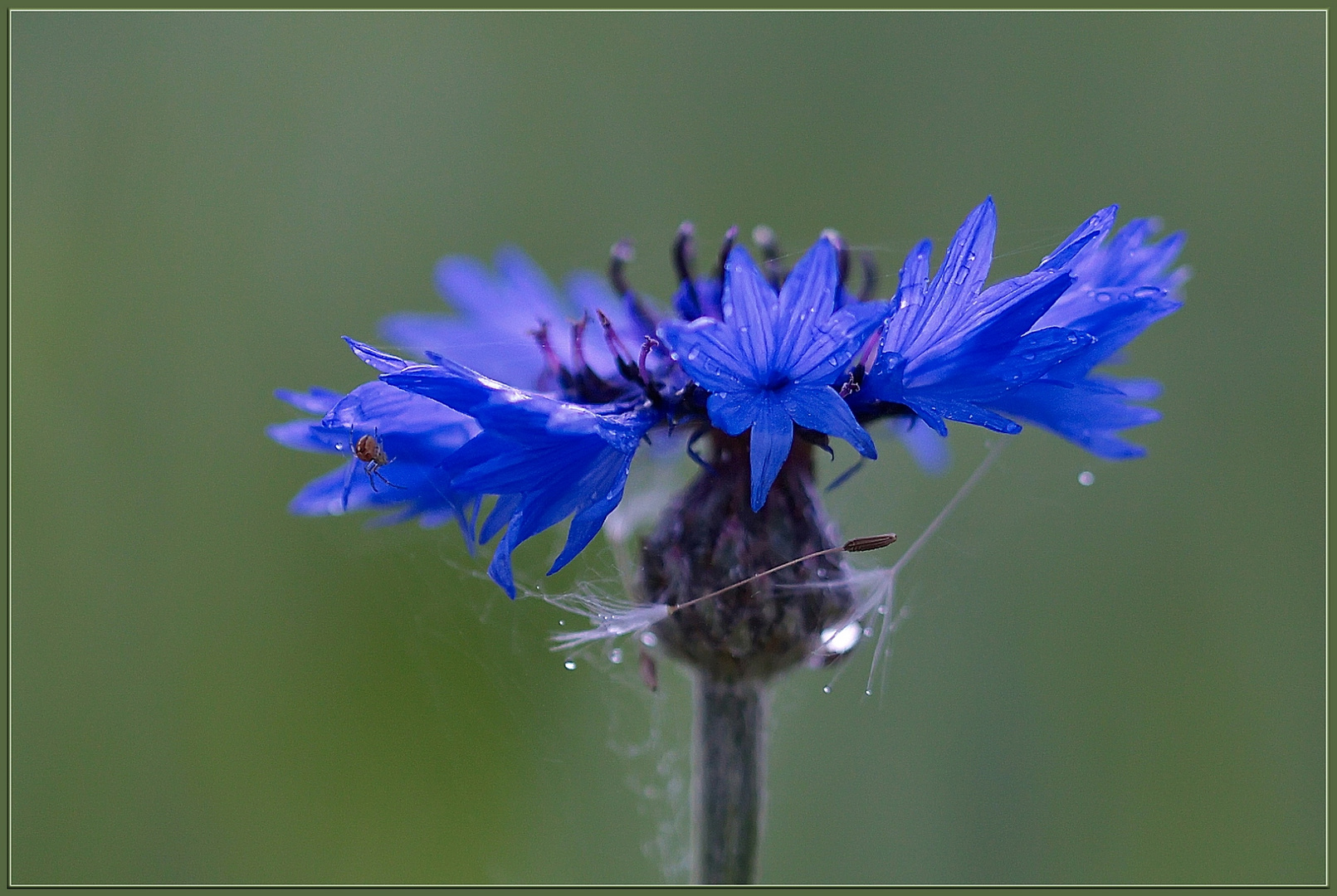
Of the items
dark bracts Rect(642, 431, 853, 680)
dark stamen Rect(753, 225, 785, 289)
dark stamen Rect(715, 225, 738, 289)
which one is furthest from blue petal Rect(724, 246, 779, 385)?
dark stamen Rect(753, 225, 785, 289)

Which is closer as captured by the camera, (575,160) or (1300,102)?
(1300,102)

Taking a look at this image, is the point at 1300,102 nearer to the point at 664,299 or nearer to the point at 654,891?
the point at 664,299

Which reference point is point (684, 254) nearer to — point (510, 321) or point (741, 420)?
point (510, 321)

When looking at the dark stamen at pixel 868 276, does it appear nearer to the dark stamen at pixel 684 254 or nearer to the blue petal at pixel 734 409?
the dark stamen at pixel 684 254

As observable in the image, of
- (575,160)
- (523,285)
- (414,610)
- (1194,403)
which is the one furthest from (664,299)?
(414,610)

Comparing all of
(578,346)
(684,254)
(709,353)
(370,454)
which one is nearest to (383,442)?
(370,454)

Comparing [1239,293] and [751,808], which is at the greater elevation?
[1239,293]

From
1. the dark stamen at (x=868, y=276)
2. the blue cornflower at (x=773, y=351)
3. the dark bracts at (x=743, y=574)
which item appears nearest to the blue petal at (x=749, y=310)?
the blue cornflower at (x=773, y=351)
